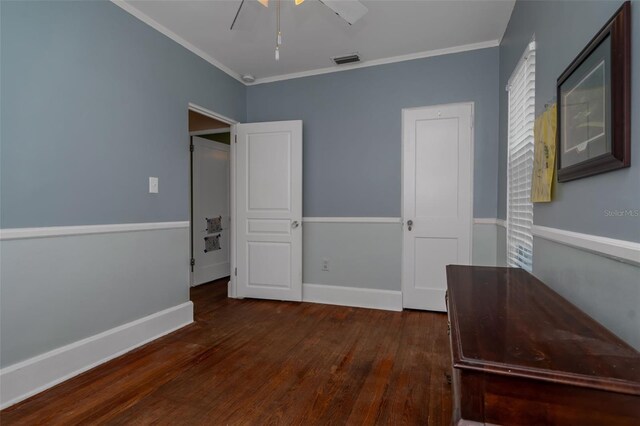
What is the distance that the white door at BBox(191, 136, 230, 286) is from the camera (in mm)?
4375

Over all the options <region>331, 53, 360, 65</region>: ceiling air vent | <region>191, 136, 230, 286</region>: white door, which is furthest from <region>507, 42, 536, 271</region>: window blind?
<region>191, 136, 230, 286</region>: white door

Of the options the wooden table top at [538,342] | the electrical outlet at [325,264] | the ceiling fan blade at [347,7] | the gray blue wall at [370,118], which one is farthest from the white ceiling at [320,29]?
the wooden table top at [538,342]

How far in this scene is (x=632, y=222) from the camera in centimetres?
89

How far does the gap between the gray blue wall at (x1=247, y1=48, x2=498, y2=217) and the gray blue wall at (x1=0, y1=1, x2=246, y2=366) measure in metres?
1.31

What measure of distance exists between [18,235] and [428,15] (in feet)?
10.4

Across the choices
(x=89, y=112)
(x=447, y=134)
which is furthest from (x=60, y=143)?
(x=447, y=134)

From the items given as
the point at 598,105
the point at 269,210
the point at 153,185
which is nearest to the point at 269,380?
the point at 153,185

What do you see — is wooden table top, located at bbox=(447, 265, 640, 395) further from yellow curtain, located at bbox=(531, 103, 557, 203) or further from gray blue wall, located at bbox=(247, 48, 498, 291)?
gray blue wall, located at bbox=(247, 48, 498, 291)

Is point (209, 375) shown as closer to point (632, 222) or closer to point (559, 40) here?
point (632, 222)

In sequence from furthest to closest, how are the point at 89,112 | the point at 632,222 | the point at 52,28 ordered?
the point at 89,112, the point at 52,28, the point at 632,222

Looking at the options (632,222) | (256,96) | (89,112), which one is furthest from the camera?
(256,96)

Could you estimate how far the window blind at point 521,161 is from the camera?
75.2 inches

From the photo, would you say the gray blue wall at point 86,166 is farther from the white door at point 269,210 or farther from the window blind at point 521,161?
the window blind at point 521,161

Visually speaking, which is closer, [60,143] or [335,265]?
[60,143]
